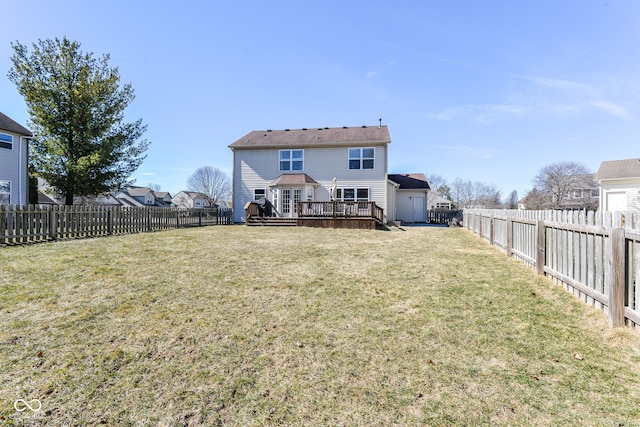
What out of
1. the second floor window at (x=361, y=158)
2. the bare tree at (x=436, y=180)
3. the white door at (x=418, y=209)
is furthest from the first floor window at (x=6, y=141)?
the bare tree at (x=436, y=180)

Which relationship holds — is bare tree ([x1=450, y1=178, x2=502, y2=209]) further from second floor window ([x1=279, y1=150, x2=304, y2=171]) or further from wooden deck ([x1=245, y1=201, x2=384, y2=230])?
wooden deck ([x1=245, y1=201, x2=384, y2=230])

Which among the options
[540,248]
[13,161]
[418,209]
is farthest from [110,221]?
[418,209]

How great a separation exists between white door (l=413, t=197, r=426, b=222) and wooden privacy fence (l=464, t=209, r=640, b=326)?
60.4 ft

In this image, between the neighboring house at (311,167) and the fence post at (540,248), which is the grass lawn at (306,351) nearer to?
the fence post at (540,248)

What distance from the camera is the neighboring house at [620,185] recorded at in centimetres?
1923

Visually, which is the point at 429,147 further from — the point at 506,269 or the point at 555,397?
the point at 555,397

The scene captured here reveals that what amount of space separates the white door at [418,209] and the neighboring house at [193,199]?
50392mm

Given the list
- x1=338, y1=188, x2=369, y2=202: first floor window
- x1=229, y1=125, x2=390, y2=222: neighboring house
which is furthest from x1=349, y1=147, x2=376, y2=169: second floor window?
x1=338, y1=188, x2=369, y2=202: first floor window

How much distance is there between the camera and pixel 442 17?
447 inches

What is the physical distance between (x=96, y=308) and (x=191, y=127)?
83.1ft

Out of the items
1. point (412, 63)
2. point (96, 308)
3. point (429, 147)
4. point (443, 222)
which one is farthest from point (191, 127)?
point (429, 147)

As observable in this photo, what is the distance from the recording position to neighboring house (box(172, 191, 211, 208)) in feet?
211

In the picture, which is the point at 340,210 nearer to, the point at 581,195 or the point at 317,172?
the point at 317,172

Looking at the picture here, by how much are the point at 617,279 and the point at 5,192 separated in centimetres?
2715
